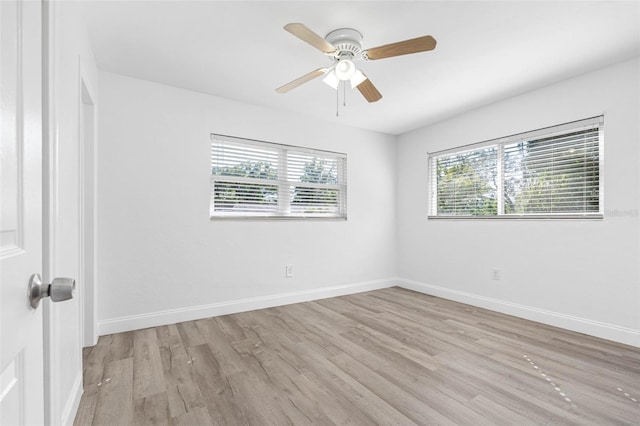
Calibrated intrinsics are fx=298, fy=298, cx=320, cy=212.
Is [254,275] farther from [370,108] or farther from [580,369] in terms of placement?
[580,369]

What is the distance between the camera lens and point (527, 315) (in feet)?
10.3

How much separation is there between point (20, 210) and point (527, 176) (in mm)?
3929

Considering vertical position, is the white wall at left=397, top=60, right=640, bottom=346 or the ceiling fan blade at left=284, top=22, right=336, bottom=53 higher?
the ceiling fan blade at left=284, top=22, right=336, bottom=53

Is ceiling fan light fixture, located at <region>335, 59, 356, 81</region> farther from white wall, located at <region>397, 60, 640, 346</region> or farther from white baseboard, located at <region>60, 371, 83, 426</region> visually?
white baseboard, located at <region>60, 371, 83, 426</region>

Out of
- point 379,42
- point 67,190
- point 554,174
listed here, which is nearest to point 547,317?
point 554,174

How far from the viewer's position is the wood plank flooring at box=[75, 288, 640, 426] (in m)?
1.63

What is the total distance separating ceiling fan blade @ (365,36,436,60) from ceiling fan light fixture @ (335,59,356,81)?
151mm

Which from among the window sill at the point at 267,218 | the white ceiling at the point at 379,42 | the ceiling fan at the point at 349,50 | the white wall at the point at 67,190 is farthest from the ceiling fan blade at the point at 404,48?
the window sill at the point at 267,218

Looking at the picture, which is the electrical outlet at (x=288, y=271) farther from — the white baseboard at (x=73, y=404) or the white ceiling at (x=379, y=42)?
the white baseboard at (x=73, y=404)

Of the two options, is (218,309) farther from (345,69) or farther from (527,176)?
(527,176)

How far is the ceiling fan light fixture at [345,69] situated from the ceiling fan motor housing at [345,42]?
0.22 ft

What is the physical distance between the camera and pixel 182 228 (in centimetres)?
307

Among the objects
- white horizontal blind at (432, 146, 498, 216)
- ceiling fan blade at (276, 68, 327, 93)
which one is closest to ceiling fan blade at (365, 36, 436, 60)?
ceiling fan blade at (276, 68, 327, 93)

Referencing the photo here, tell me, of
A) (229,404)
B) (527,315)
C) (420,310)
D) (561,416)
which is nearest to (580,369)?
(561,416)
